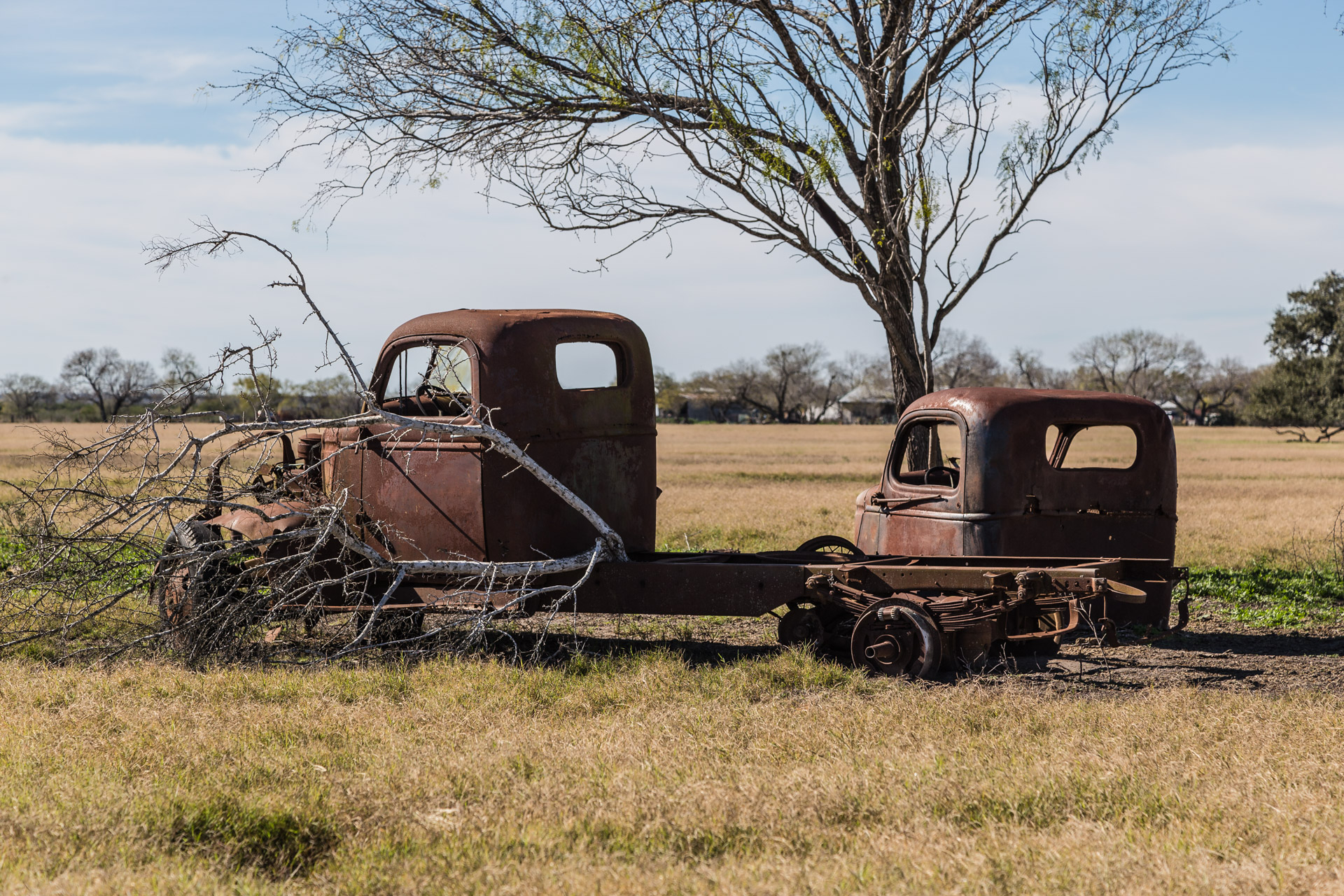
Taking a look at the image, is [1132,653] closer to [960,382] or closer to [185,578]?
[185,578]

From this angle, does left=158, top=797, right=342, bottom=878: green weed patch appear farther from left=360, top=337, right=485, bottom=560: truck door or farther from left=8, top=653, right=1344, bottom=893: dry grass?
left=360, top=337, right=485, bottom=560: truck door

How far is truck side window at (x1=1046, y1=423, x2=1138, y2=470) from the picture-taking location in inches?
324

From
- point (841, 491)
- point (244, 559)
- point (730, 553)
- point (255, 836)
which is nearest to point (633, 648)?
point (730, 553)

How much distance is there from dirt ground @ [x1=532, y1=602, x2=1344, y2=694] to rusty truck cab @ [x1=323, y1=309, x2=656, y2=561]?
0.91m

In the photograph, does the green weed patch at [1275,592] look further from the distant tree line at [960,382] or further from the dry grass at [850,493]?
the distant tree line at [960,382]

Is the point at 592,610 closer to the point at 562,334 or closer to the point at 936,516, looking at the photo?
the point at 562,334

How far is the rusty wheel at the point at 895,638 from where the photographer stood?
6.57 metres

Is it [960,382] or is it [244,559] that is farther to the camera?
[960,382]

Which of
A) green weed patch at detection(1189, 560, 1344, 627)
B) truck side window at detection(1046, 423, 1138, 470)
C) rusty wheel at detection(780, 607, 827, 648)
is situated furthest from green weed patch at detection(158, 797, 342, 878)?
green weed patch at detection(1189, 560, 1344, 627)

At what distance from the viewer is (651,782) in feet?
15.0

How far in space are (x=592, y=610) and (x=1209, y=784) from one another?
12.4ft

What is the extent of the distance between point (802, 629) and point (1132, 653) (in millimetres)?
2394

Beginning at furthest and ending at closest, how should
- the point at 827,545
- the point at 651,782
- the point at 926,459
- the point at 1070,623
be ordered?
1. the point at 926,459
2. the point at 827,545
3. the point at 1070,623
4. the point at 651,782

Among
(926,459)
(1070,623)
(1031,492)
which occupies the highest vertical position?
(926,459)
